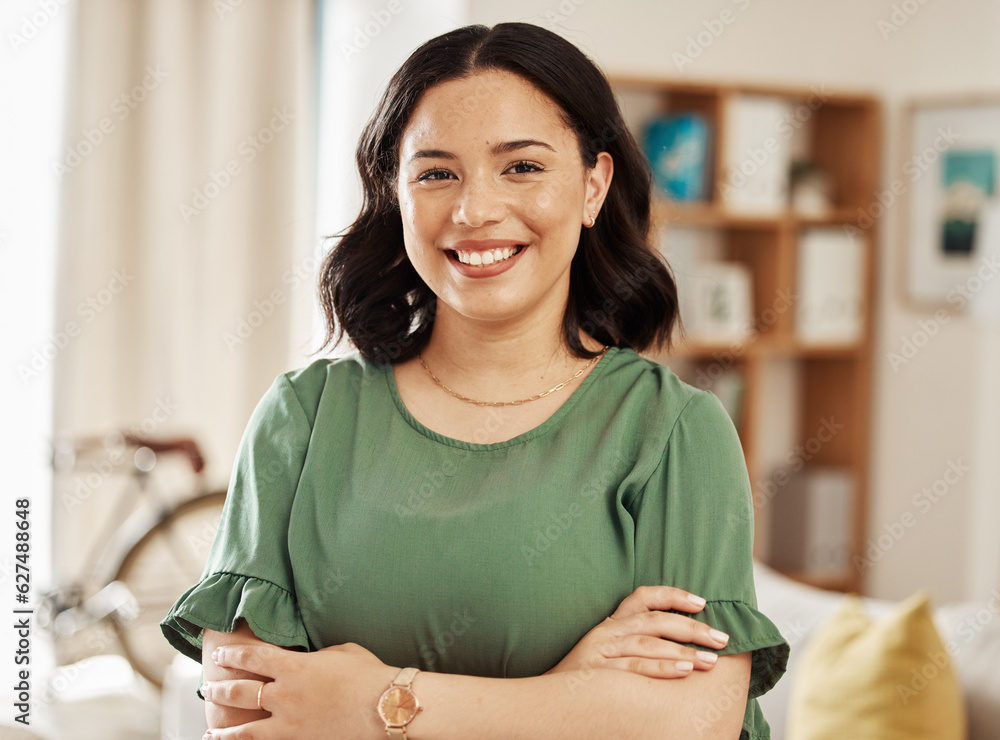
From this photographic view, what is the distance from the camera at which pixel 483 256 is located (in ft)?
4.11

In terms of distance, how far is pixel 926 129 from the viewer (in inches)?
154

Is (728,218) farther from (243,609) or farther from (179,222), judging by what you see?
(243,609)

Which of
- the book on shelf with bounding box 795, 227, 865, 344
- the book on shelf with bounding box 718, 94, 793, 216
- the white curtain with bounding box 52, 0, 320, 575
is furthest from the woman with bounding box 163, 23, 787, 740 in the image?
the book on shelf with bounding box 795, 227, 865, 344

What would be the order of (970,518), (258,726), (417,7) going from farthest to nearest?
1. (970,518)
2. (417,7)
3. (258,726)

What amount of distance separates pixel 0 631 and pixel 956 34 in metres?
4.11

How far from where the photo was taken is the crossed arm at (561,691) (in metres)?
1.15

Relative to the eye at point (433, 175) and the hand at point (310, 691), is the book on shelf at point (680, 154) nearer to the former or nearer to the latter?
the eye at point (433, 175)

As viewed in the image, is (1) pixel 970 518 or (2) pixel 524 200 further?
(1) pixel 970 518

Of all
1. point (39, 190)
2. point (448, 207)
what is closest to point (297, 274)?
point (39, 190)

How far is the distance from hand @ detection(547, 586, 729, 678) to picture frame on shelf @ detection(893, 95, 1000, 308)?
309cm

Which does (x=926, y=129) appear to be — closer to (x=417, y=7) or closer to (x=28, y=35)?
(x=417, y=7)

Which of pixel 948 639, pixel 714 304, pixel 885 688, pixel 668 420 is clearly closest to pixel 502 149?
pixel 668 420

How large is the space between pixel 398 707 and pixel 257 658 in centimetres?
19

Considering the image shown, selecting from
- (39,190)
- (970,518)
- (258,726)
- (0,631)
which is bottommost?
(0,631)
